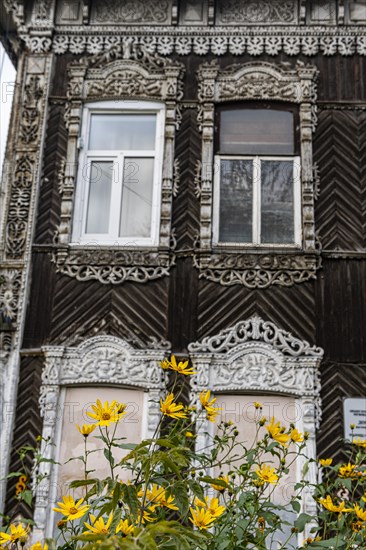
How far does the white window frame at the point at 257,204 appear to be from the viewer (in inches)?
358

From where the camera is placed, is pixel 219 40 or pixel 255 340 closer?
pixel 255 340

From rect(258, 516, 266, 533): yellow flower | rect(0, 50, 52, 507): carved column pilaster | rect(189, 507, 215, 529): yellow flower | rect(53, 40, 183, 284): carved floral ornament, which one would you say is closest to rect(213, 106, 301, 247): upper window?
rect(53, 40, 183, 284): carved floral ornament

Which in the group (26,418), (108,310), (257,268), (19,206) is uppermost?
(19,206)

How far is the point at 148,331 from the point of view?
8.71 meters

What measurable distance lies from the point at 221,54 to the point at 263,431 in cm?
529

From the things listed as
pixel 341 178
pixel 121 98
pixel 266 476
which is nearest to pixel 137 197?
pixel 121 98

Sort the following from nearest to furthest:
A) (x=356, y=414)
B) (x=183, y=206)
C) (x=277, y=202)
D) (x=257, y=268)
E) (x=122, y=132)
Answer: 1. (x=356, y=414)
2. (x=257, y=268)
3. (x=183, y=206)
4. (x=277, y=202)
5. (x=122, y=132)

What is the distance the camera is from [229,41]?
9969 mm

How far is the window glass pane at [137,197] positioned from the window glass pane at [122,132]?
0.83ft

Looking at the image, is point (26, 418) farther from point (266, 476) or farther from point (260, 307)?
point (266, 476)

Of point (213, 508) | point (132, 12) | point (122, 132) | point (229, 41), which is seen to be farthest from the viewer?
point (132, 12)

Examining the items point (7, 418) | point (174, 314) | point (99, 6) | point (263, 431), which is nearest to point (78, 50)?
point (99, 6)

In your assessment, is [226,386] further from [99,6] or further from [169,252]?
[99,6]

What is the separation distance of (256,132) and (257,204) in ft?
3.58
